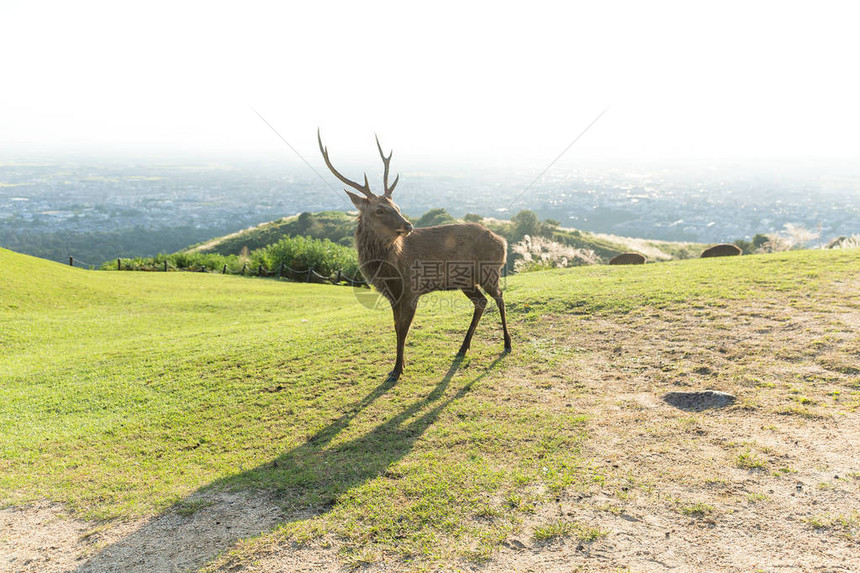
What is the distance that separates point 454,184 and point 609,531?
75.3m

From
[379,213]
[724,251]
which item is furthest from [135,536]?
[724,251]

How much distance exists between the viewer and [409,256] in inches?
269

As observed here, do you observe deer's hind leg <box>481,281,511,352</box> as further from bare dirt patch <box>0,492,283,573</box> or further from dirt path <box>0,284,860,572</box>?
bare dirt patch <box>0,492,283,573</box>

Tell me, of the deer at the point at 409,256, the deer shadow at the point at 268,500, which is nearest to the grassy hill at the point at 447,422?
the deer shadow at the point at 268,500

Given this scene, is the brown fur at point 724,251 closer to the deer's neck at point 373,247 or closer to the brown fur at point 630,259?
the brown fur at point 630,259

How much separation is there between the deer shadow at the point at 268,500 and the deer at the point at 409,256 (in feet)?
5.58

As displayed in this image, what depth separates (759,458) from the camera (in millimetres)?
4113

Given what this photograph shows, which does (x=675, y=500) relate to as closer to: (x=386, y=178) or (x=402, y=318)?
(x=402, y=318)

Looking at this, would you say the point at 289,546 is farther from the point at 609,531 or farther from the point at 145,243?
the point at 145,243

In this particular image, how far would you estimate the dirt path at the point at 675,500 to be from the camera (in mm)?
3236

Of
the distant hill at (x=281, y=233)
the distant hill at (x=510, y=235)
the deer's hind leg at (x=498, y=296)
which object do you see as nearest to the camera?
the deer's hind leg at (x=498, y=296)

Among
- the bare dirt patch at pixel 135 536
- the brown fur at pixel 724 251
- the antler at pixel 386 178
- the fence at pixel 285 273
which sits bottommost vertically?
the fence at pixel 285 273

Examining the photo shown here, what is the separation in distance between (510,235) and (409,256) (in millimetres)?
33323

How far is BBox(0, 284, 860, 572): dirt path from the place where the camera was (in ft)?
10.6
